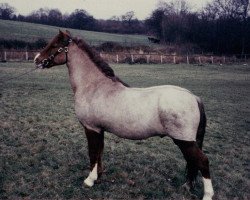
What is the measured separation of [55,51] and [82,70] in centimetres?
59

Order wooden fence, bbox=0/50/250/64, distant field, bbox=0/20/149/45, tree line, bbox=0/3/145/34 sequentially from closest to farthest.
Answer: wooden fence, bbox=0/50/250/64 < distant field, bbox=0/20/149/45 < tree line, bbox=0/3/145/34

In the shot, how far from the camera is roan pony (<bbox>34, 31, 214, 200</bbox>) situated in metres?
4.48

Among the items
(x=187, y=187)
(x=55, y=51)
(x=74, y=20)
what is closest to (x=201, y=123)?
(x=187, y=187)

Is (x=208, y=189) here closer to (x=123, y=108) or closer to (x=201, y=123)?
(x=201, y=123)

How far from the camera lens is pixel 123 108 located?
485cm

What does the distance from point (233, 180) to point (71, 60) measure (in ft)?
12.5

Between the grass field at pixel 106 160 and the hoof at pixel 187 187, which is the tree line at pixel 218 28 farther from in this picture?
the hoof at pixel 187 187

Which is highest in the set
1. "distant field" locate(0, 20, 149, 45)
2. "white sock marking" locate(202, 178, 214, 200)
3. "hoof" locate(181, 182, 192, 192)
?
"distant field" locate(0, 20, 149, 45)

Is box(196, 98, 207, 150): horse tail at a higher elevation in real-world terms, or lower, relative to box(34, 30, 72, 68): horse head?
lower

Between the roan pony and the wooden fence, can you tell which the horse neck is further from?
the wooden fence

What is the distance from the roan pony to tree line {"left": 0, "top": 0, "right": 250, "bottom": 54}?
4962 centimetres

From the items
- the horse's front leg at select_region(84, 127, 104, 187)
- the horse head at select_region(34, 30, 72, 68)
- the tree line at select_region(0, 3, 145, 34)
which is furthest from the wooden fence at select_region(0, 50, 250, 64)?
the tree line at select_region(0, 3, 145, 34)

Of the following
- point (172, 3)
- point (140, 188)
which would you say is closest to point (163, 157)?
point (140, 188)

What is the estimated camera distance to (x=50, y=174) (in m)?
5.75
